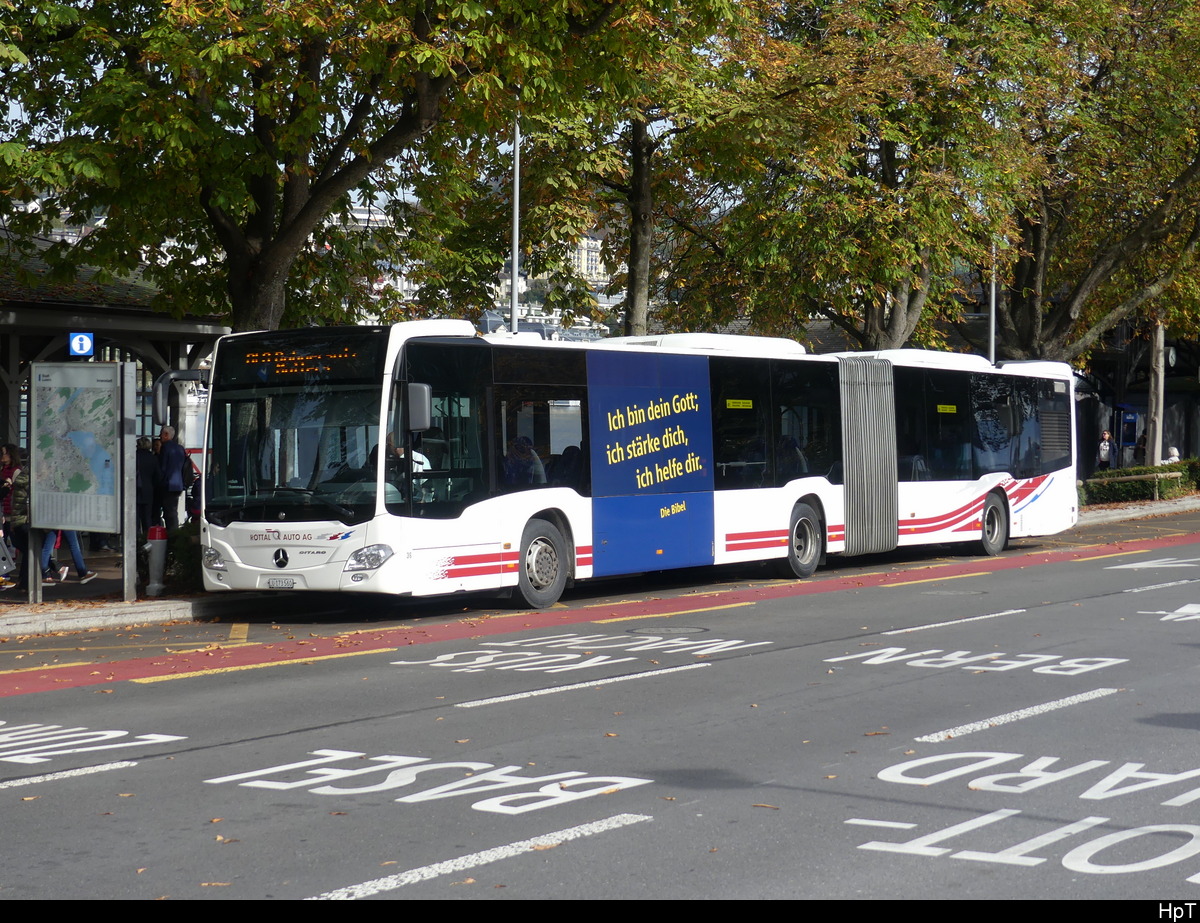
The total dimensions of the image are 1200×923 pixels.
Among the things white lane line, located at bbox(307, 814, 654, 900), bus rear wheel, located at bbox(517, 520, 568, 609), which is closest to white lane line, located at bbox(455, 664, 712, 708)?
white lane line, located at bbox(307, 814, 654, 900)

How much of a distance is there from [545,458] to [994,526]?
35.4ft

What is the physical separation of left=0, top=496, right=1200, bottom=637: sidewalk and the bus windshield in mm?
1185

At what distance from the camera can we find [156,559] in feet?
55.1

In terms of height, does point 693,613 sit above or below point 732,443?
below

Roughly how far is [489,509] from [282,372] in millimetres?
2554

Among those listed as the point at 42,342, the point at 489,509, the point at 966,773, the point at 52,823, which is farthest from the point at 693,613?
the point at 42,342

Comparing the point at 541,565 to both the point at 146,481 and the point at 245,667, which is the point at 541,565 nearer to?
the point at 245,667

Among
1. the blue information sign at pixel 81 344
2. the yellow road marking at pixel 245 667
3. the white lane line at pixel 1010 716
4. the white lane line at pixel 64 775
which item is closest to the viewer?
the white lane line at pixel 64 775

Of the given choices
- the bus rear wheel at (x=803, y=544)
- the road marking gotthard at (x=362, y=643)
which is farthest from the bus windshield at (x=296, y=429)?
the bus rear wheel at (x=803, y=544)

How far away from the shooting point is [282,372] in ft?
50.5

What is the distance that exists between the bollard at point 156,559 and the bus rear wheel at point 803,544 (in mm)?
8147

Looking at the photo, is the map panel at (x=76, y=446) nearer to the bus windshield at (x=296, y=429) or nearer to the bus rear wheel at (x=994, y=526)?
the bus windshield at (x=296, y=429)

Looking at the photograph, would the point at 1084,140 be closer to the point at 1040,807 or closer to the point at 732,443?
the point at 732,443

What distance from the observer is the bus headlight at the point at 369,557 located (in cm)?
1480
